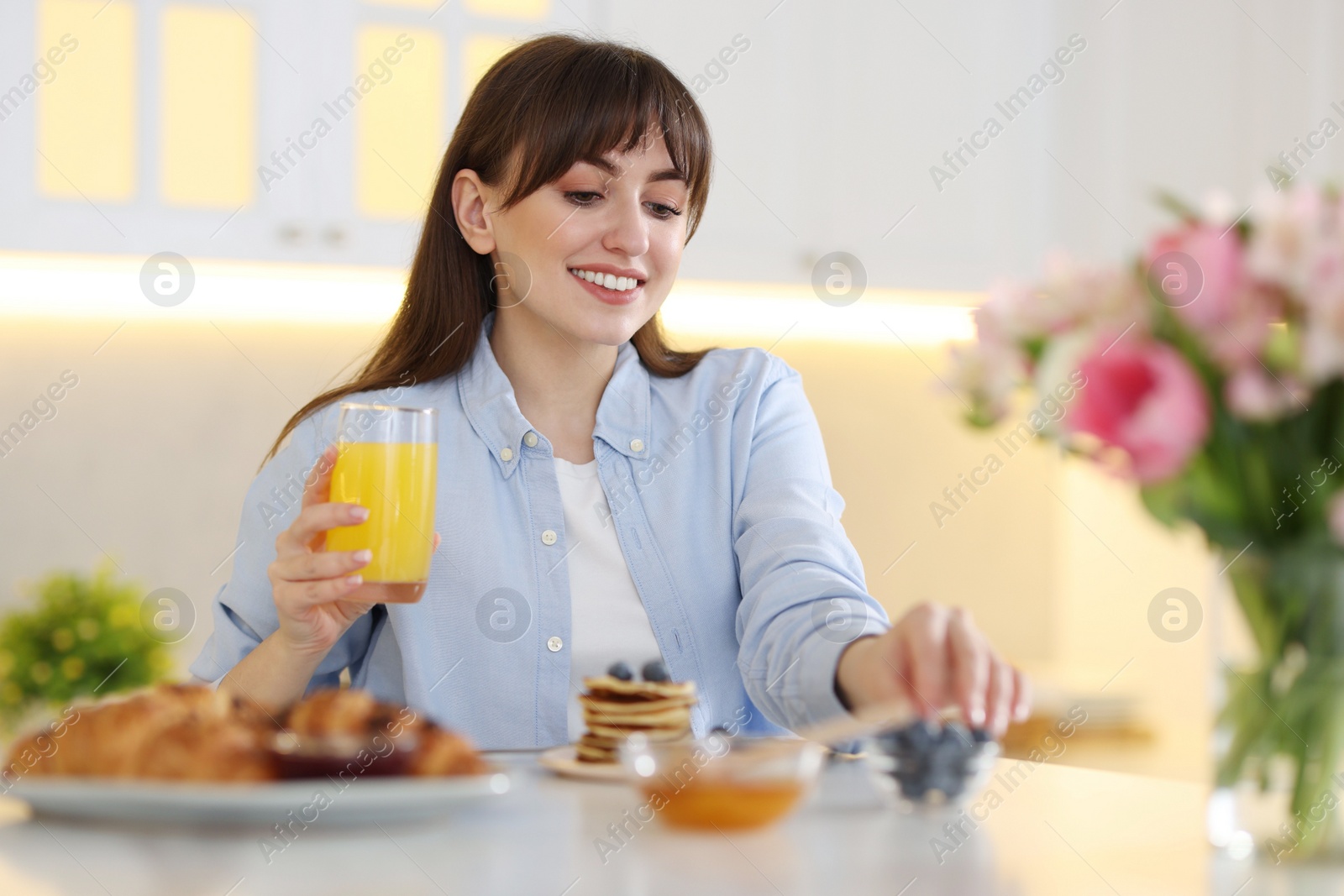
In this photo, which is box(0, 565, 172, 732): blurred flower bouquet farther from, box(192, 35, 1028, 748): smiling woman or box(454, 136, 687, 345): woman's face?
box(454, 136, 687, 345): woman's face

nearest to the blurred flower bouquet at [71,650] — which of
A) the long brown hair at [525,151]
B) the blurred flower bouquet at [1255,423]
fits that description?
the long brown hair at [525,151]

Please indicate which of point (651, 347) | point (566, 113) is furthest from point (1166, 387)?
point (651, 347)

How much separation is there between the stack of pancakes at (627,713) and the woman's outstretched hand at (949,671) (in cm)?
17

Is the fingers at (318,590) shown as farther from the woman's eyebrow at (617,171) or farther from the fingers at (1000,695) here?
the woman's eyebrow at (617,171)

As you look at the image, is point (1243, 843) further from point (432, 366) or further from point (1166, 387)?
point (432, 366)

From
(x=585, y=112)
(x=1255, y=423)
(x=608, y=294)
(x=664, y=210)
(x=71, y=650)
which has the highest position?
(x=585, y=112)

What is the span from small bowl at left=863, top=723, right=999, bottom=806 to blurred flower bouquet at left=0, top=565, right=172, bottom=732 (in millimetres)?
1907

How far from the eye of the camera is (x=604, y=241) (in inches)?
66.2

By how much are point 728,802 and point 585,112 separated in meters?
1.06

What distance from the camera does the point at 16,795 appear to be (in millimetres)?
798

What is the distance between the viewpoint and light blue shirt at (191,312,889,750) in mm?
1549

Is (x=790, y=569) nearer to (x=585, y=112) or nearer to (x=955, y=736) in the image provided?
(x=955, y=736)

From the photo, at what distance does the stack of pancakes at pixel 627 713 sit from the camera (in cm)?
106

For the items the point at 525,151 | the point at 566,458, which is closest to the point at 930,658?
the point at 566,458
